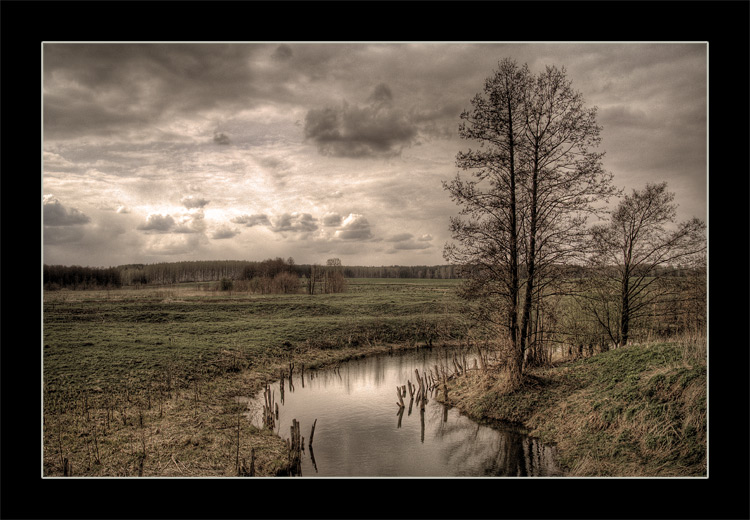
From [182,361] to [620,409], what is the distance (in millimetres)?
17673

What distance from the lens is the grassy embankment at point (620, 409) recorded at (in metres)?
8.91

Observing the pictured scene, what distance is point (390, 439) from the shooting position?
12.1m

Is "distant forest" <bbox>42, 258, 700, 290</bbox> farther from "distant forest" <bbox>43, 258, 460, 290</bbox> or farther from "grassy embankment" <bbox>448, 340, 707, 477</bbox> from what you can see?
"grassy embankment" <bbox>448, 340, 707, 477</bbox>

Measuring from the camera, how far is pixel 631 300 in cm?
1906

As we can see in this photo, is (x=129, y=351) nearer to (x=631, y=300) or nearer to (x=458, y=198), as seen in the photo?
(x=458, y=198)

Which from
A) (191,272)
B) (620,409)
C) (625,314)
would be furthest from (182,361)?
(625,314)

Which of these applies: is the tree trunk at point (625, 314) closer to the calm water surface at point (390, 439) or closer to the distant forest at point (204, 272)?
the distant forest at point (204, 272)

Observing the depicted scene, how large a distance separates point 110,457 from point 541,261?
13961 millimetres

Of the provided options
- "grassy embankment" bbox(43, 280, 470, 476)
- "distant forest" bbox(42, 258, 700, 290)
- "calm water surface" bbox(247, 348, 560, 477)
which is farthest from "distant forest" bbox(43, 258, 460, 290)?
"calm water surface" bbox(247, 348, 560, 477)

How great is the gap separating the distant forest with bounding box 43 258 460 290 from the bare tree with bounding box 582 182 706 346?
753 cm

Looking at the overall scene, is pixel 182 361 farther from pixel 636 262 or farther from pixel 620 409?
pixel 636 262
